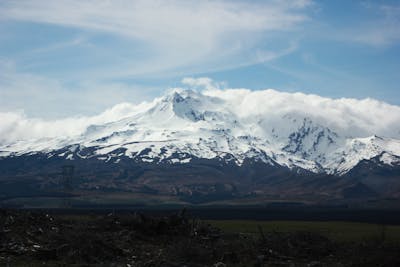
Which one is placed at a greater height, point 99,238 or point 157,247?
point 99,238

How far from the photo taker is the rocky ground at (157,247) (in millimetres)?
29000

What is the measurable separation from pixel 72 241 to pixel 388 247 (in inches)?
632

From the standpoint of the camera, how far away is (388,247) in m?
30.3

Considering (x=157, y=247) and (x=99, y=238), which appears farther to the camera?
(x=157, y=247)

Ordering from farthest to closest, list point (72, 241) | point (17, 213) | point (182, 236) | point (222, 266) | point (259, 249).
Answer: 1. point (17, 213)
2. point (182, 236)
3. point (259, 249)
4. point (72, 241)
5. point (222, 266)

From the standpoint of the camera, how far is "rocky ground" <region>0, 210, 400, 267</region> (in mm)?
29000

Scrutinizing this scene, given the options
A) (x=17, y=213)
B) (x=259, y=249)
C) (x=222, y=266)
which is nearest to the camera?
(x=222, y=266)

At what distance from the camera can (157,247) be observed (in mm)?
34000

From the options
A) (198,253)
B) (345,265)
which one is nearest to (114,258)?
(198,253)

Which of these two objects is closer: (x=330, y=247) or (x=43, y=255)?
(x=43, y=255)

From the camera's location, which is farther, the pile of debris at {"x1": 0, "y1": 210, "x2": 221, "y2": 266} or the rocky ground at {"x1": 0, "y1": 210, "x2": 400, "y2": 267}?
the pile of debris at {"x1": 0, "y1": 210, "x2": 221, "y2": 266}

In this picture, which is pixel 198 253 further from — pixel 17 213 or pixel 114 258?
pixel 17 213

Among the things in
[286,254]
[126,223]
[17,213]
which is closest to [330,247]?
[286,254]

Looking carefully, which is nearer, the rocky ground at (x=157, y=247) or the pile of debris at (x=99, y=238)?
the rocky ground at (x=157, y=247)
